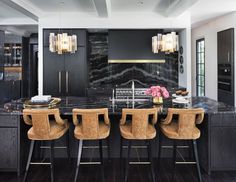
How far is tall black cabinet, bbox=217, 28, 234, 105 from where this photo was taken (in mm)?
6430

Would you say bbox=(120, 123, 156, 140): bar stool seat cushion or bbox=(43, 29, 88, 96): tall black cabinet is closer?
bbox=(120, 123, 156, 140): bar stool seat cushion

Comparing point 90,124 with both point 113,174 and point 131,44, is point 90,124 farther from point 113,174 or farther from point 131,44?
point 131,44

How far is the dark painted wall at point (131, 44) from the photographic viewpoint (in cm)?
688

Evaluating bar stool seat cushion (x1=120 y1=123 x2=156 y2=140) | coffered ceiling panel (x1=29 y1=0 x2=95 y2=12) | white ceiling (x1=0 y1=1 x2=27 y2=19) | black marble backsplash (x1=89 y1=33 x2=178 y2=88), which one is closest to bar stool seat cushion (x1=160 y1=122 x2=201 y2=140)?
bar stool seat cushion (x1=120 y1=123 x2=156 y2=140)

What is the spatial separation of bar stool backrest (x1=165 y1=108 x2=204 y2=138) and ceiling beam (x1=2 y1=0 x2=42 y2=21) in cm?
363

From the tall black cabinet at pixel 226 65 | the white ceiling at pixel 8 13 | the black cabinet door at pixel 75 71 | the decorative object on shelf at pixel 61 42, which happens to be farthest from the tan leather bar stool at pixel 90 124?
the tall black cabinet at pixel 226 65

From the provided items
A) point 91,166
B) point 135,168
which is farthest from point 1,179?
point 135,168

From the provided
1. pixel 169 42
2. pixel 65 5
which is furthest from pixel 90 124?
pixel 65 5

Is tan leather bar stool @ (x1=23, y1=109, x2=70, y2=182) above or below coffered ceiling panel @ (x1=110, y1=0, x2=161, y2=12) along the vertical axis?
below

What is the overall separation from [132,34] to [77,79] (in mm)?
1824

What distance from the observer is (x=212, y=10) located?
622 centimetres

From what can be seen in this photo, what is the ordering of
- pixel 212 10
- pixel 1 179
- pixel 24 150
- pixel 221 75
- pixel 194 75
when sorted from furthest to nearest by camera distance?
1. pixel 194 75
2. pixel 221 75
3. pixel 212 10
4. pixel 24 150
5. pixel 1 179

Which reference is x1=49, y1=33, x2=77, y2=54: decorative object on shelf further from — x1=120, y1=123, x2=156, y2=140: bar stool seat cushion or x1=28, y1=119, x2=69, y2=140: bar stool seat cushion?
x1=120, y1=123, x2=156, y2=140: bar stool seat cushion

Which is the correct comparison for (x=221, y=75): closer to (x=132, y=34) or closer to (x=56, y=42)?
(x=132, y=34)
